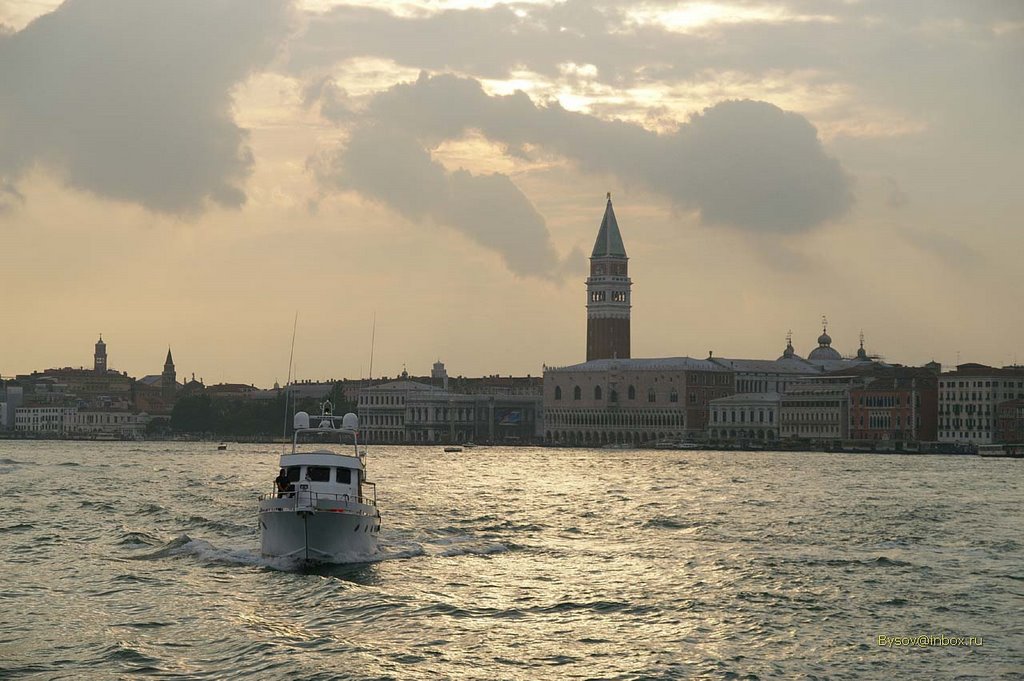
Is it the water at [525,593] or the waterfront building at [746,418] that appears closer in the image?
the water at [525,593]

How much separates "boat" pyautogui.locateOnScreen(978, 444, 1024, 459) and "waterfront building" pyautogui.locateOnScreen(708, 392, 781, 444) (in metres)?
32.3

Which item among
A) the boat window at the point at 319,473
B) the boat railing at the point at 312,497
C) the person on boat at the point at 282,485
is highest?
the boat window at the point at 319,473

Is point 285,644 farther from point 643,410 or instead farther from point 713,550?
point 643,410

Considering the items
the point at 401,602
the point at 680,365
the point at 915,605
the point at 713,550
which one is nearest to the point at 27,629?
the point at 401,602

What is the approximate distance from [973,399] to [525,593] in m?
132

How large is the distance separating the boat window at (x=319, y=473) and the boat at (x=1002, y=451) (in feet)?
376

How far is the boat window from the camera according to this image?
40.0 meters

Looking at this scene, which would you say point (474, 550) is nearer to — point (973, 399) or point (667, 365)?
point (973, 399)

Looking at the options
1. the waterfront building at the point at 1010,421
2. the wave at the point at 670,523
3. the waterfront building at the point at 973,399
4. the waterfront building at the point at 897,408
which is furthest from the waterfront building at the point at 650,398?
the wave at the point at 670,523

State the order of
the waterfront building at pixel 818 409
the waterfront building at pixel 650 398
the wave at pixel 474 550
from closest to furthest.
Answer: the wave at pixel 474 550 → the waterfront building at pixel 818 409 → the waterfront building at pixel 650 398

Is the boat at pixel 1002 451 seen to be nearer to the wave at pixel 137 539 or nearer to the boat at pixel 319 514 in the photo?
the wave at pixel 137 539

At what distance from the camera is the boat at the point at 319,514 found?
38250 mm

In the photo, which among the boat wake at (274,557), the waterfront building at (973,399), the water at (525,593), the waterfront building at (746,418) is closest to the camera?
the water at (525,593)

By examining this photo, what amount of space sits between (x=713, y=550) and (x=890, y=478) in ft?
166
